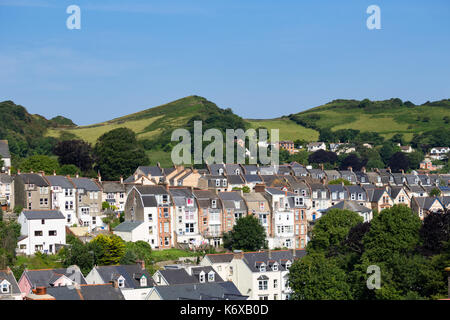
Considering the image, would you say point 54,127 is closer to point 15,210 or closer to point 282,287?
point 15,210

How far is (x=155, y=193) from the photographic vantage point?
76.2 metres

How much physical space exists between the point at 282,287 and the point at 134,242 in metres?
16.2

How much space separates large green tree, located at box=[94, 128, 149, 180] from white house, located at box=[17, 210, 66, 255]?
112ft

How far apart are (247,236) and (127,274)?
20476 mm

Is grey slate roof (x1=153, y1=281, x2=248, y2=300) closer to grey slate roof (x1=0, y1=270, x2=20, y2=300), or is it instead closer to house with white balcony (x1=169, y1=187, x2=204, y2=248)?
grey slate roof (x1=0, y1=270, x2=20, y2=300)

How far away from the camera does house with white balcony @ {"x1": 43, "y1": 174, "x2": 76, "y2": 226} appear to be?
78688mm

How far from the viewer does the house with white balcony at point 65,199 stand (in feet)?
258

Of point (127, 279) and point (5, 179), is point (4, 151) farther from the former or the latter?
point (127, 279)

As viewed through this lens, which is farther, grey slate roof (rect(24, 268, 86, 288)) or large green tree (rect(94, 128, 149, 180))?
large green tree (rect(94, 128, 149, 180))

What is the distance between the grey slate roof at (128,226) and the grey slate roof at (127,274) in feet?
51.6

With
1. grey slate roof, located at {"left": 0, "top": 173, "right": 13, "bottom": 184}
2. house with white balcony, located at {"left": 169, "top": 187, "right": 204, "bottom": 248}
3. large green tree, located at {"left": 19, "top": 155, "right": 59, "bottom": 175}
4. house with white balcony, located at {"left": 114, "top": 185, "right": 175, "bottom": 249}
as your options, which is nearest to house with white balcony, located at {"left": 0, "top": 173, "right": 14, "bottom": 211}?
grey slate roof, located at {"left": 0, "top": 173, "right": 13, "bottom": 184}

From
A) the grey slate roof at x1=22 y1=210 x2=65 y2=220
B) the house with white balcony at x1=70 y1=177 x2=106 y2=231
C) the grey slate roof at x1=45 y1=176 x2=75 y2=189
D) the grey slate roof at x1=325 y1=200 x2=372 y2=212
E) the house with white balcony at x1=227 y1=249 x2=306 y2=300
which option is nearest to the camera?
the house with white balcony at x1=227 y1=249 x2=306 y2=300

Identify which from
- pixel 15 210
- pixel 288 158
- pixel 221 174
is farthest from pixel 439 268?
pixel 288 158

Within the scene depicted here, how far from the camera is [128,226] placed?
2901 inches
